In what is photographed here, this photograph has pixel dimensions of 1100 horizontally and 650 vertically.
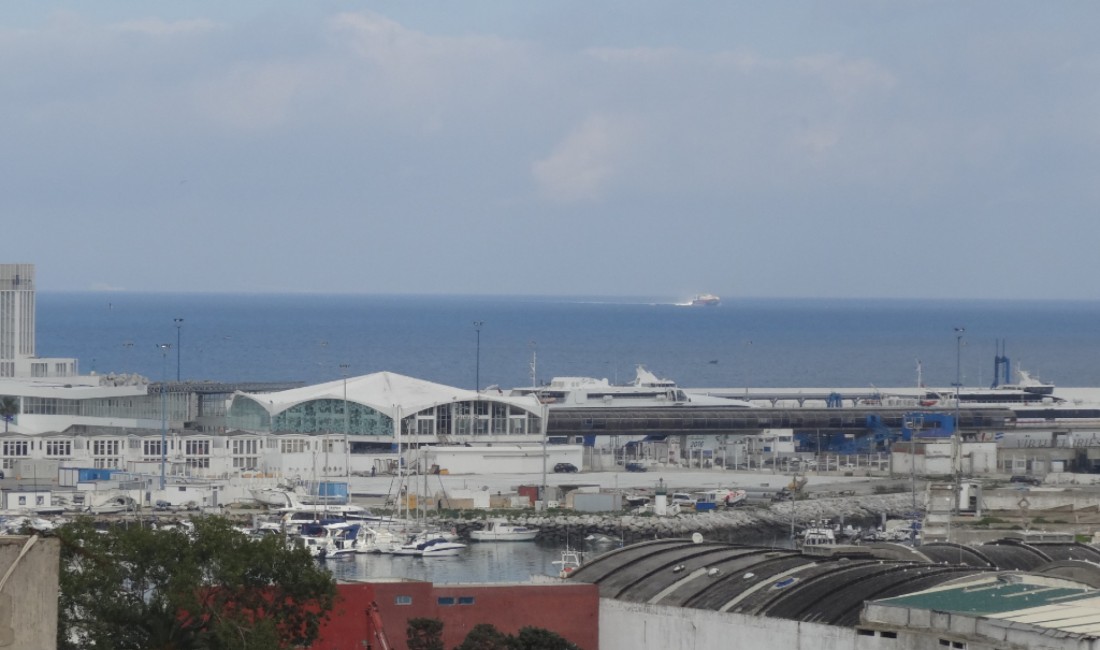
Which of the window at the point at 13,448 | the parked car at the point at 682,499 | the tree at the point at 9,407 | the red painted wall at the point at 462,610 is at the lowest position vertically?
the red painted wall at the point at 462,610

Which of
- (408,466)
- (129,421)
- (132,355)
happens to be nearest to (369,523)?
(408,466)

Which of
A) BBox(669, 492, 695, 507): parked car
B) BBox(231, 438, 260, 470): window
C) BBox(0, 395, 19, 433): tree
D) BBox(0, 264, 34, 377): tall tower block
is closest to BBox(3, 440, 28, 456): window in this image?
BBox(0, 395, 19, 433): tree

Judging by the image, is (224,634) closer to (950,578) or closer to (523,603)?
(523,603)

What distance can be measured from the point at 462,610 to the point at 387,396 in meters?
39.5

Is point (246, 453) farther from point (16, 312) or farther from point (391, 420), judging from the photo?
point (16, 312)

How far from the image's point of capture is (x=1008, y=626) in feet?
66.0

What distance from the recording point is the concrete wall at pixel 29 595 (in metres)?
9.46

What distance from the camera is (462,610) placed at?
948 inches

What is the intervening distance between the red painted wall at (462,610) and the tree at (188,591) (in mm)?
2575

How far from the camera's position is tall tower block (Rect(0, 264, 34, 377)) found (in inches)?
2926

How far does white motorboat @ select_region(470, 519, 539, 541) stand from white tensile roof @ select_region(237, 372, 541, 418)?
1320 centimetres

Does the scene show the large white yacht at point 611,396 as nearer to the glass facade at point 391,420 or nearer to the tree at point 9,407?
the glass facade at point 391,420

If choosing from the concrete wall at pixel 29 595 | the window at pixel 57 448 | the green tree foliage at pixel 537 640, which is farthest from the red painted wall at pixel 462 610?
the window at pixel 57 448

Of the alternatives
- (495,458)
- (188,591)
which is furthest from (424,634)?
(495,458)
